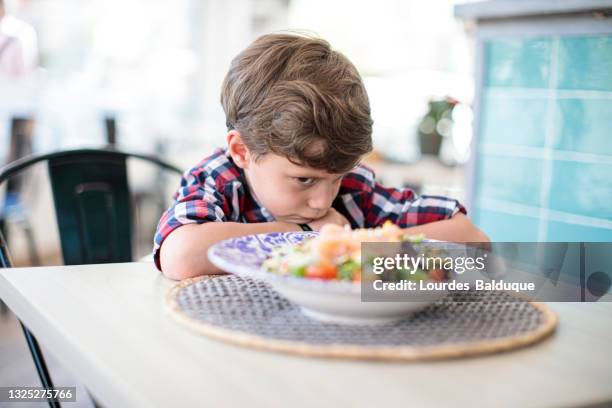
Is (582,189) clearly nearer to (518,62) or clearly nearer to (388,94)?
(518,62)

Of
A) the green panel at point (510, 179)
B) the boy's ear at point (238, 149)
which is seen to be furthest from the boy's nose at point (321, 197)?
the green panel at point (510, 179)

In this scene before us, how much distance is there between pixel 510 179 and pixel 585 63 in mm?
389

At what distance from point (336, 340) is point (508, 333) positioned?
0.19m

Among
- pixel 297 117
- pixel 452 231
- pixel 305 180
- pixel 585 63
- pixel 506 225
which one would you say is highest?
pixel 585 63

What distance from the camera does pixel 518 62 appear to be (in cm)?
194

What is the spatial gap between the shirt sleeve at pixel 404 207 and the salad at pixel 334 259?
50 cm

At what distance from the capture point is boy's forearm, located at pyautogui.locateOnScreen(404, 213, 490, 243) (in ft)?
4.10

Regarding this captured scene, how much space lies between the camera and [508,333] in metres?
0.77

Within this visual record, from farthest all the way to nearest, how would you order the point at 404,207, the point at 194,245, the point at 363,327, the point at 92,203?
the point at 92,203 < the point at 404,207 < the point at 194,245 < the point at 363,327

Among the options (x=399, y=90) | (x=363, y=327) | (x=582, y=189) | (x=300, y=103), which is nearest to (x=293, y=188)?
(x=300, y=103)

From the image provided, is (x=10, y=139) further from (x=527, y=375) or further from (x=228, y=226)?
(x=527, y=375)

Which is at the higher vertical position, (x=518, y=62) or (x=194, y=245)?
(x=518, y=62)

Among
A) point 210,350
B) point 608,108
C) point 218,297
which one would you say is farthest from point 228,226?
point 608,108

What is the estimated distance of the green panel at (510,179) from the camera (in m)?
1.90
